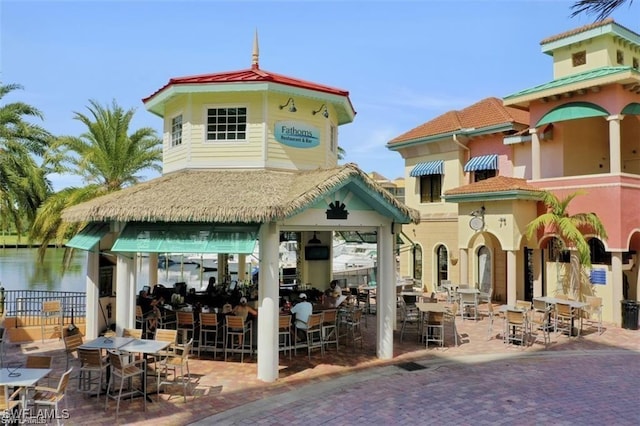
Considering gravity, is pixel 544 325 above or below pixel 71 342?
below

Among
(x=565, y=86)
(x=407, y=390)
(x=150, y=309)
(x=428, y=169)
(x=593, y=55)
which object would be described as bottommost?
(x=407, y=390)

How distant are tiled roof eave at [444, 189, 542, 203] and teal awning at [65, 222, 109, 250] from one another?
14.6m

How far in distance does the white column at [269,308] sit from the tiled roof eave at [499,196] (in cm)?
1195

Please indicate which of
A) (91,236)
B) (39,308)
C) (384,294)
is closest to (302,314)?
(384,294)

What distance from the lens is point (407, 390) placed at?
389 inches

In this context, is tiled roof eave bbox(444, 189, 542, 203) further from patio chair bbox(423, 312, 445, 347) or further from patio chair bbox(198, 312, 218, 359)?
patio chair bbox(198, 312, 218, 359)

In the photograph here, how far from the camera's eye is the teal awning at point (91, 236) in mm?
11875

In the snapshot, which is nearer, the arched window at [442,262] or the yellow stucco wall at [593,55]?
the yellow stucco wall at [593,55]

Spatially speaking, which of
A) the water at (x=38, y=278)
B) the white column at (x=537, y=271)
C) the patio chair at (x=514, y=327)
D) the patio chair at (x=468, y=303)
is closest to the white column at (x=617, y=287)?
the white column at (x=537, y=271)

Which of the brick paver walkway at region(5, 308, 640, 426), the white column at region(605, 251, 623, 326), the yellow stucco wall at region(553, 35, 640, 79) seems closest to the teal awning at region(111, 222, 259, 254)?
the brick paver walkway at region(5, 308, 640, 426)

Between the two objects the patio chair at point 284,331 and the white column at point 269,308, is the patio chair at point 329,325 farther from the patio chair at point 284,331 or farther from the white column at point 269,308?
the white column at point 269,308

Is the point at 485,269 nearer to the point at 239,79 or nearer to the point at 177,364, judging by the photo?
the point at 239,79

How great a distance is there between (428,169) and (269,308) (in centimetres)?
1728

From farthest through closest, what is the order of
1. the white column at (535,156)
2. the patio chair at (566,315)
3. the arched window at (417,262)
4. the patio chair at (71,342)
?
1. the arched window at (417,262)
2. the white column at (535,156)
3. the patio chair at (566,315)
4. the patio chair at (71,342)
